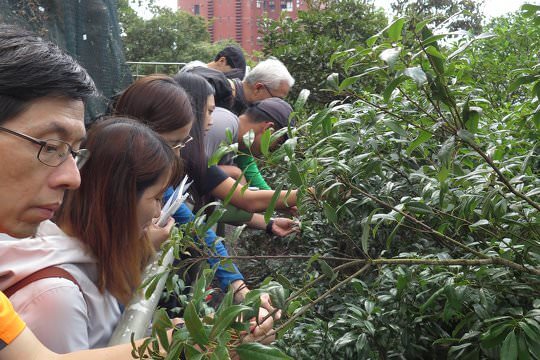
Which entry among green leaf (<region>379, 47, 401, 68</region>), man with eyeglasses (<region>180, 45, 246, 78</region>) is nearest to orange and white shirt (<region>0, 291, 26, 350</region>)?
green leaf (<region>379, 47, 401, 68</region>)

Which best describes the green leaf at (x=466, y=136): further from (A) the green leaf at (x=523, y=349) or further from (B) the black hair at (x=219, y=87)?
(B) the black hair at (x=219, y=87)

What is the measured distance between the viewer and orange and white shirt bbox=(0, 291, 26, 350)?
1.35 meters

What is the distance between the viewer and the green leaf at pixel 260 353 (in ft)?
3.60

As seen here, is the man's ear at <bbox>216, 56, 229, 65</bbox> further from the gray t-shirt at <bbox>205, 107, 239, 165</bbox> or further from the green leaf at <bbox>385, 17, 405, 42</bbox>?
the green leaf at <bbox>385, 17, 405, 42</bbox>

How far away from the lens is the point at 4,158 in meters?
1.52

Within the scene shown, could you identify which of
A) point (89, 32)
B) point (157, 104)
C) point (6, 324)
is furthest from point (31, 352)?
point (89, 32)

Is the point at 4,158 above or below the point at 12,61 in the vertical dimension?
below

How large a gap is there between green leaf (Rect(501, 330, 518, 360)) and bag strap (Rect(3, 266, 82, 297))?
1.04 m

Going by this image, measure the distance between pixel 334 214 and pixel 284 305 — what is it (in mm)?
349

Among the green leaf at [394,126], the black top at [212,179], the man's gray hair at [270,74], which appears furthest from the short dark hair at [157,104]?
the man's gray hair at [270,74]

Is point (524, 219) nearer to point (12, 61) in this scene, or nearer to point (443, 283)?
point (443, 283)

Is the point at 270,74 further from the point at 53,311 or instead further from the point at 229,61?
the point at 53,311

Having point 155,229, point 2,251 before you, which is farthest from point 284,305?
point 155,229

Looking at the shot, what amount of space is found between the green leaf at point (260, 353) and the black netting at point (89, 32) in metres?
3.11
